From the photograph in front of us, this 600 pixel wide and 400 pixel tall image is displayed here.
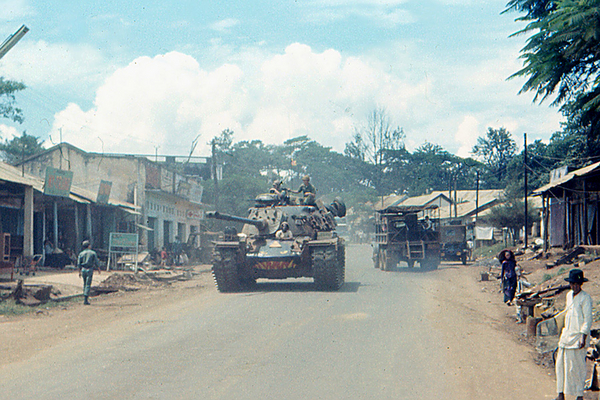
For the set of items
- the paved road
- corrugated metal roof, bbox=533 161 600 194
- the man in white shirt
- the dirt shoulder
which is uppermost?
corrugated metal roof, bbox=533 161 600 194

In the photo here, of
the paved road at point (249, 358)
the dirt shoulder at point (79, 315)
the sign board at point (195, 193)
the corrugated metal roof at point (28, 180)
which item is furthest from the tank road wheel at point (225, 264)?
the sign board at point (195, 193)

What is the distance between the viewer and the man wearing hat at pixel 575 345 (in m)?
5.46

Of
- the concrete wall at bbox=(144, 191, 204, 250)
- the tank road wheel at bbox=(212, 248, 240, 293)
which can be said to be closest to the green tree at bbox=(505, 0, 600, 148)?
the tank road wheel at bbox=(212, 248, 240, 293)

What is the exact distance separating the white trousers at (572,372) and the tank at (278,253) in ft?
28.8

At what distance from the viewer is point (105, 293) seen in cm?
1627

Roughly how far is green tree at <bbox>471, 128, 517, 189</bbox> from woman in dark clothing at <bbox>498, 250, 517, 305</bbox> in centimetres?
5761

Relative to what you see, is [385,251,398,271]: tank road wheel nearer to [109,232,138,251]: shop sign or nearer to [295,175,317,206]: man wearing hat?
[295,175,317,206]: man wearing hat

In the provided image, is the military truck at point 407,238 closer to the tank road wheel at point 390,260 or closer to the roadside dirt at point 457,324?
the tank road wheel at point 390,260

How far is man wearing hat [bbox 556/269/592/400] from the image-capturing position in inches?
215

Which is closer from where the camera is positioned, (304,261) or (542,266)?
(304,261)

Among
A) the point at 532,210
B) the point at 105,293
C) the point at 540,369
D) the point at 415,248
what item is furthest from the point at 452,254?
the point at 540,369

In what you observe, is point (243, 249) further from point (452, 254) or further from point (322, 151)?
point (322, 151)

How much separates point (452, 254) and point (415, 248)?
5.12 meters

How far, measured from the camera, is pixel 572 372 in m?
5.48
